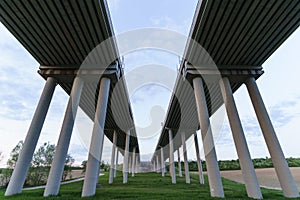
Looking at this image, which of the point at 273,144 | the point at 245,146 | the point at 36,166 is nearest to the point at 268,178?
the point at 273,144

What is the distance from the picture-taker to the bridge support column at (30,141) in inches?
355

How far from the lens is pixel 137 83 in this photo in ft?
54.0

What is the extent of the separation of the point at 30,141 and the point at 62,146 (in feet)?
6.81

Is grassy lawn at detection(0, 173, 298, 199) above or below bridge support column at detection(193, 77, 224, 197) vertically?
below

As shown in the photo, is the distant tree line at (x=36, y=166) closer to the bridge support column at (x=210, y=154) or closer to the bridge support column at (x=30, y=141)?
the bridge support column at (x=30, y=141)

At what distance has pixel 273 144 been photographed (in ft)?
31.7

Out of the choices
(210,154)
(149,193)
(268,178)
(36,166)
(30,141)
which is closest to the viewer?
(210,154)

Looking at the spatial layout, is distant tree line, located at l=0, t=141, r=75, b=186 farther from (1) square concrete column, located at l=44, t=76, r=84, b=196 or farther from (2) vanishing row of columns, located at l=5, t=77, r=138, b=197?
(1) square concrete column, located at l=44, t=76, r=84, b=196

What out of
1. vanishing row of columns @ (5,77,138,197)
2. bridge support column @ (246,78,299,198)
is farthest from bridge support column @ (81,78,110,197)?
bridge support column @ (246,78,299,198)

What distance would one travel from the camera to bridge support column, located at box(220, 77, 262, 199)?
8.80 meters

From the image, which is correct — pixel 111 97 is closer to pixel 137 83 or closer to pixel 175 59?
pixel 137 83

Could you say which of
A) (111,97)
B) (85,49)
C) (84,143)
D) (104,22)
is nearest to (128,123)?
(111,97)

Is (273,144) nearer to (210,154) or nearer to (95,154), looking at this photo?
(210,154)

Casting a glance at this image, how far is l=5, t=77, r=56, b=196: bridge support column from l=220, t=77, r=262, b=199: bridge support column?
1166 centimetres
